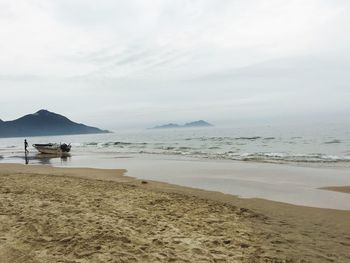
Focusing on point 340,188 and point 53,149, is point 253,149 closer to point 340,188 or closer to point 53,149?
point 53,149

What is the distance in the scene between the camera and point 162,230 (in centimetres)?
685

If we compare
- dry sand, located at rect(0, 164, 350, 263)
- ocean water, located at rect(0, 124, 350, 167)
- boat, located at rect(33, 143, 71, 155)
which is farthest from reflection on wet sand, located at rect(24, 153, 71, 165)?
dry sand, located at rect(0, 164, 350, 263)

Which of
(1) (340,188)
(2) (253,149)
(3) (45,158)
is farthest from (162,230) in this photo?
(2) (253,149)

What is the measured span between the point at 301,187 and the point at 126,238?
381 inches

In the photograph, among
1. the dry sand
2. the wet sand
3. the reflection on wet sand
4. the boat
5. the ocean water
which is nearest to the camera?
the dry sand

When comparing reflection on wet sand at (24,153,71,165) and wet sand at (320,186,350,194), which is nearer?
wet sand at (320,186,350,194)

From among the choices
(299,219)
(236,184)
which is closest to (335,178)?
(236,184)

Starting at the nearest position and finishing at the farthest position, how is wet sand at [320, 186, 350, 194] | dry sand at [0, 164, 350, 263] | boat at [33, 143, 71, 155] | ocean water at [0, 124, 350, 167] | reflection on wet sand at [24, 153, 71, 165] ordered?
dry sand at [0, 164, 350, 263]
wet sand at [320, 186, 350, 194]
ocean water at [0, 124, 350, 167]
reflection on wet sand at [24, 153, 71, 165]
boat at [33, 143, 71, 155]

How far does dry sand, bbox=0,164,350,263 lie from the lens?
5.61m

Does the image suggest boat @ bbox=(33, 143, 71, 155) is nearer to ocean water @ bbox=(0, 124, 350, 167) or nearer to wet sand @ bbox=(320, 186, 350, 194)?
ocean water @ bbox=(0, 124, 350, 167)

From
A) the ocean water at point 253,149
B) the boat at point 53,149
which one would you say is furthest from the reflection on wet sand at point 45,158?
the ocean water at point 253,149

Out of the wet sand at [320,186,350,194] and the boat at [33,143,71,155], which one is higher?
the boat at [33,143,71,155]

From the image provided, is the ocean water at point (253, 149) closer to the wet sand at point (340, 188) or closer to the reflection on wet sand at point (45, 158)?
the reflection on wet sand at point (45, 158)

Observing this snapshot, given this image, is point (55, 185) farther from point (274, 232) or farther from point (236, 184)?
point (274, 232)
